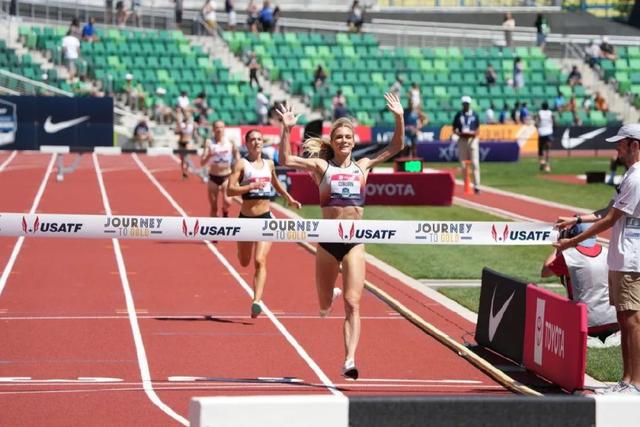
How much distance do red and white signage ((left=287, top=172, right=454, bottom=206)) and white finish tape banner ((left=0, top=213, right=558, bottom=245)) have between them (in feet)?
54.3

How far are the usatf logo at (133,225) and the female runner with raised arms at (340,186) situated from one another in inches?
69.8

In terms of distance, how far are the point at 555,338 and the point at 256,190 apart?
4.72 metres

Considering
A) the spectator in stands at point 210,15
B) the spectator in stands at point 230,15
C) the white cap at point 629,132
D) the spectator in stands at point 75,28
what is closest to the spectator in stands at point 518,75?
the spectator in stands at point 230,15

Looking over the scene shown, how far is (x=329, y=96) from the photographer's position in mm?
51156

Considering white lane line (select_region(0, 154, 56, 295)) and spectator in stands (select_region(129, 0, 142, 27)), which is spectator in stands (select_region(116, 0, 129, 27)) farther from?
white lane line (select_region(0, 154, 56, 295))

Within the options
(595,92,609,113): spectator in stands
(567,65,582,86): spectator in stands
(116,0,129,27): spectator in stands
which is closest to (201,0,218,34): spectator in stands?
(116,0,129,27): spectator in stands

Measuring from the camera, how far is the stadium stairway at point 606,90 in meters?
55.5

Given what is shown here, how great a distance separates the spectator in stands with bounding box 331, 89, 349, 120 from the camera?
46531 millimetres

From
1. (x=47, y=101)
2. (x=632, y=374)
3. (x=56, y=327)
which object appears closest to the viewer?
(x=632, y=374)

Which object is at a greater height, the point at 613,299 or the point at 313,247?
the point at 613,299

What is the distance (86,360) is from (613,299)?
4.66 m

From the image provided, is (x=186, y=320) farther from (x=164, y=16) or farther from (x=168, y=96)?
(x=164, y=16)

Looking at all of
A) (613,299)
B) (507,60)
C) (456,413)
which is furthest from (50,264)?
(507,60)

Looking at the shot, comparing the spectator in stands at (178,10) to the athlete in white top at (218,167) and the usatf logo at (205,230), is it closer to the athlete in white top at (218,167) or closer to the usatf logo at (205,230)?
the athlete in white top at (218,167)
